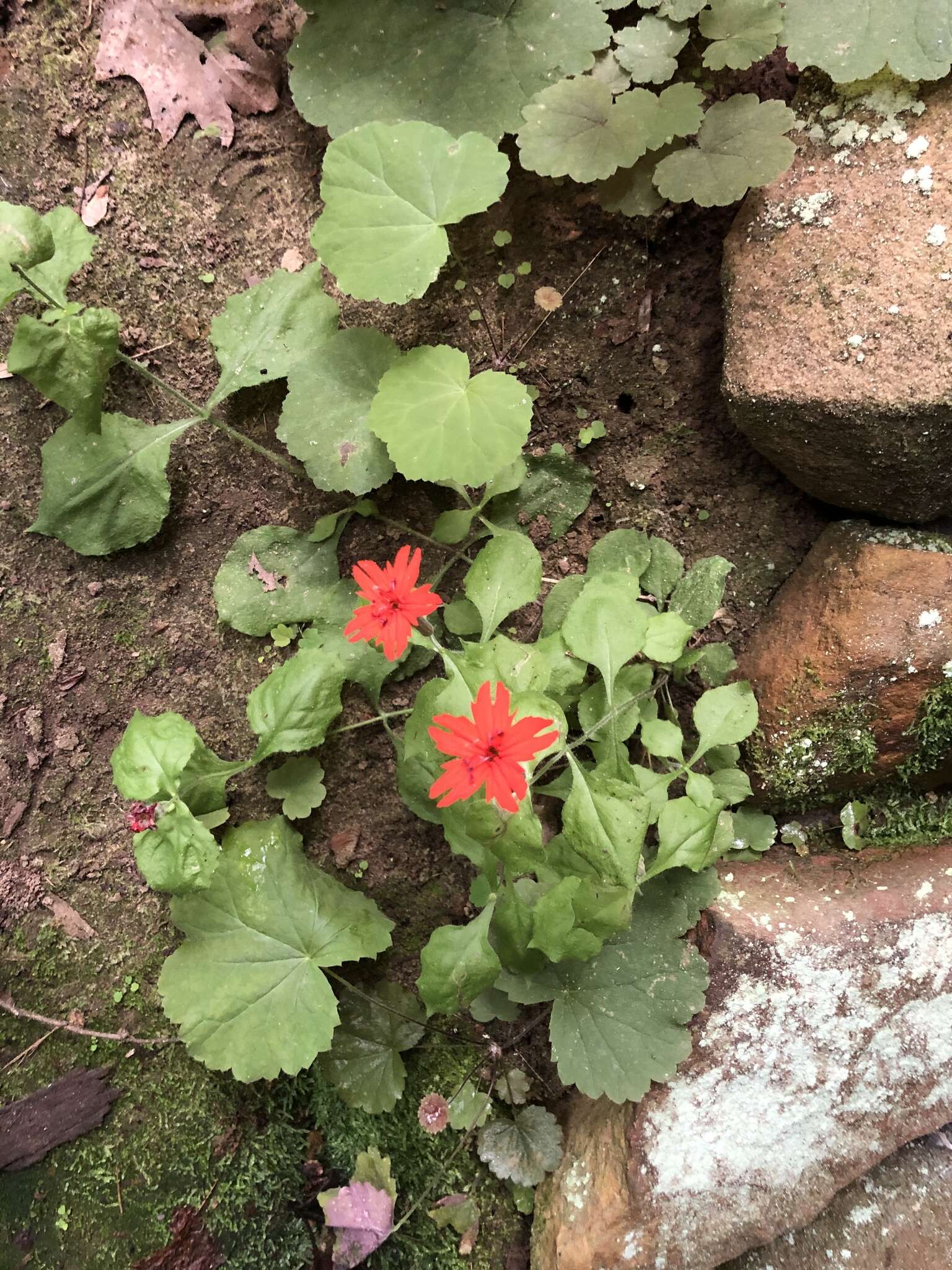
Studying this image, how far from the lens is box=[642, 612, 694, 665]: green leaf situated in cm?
199

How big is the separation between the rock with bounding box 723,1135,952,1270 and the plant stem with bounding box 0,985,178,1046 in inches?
62.9

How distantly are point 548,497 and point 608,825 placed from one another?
927mm

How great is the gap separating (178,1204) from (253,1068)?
1.69 feet

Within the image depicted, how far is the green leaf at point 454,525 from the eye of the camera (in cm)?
218

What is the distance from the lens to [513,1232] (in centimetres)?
225

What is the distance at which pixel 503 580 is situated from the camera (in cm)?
207

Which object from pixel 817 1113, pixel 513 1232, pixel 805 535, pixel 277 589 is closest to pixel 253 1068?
pixel 513 1232

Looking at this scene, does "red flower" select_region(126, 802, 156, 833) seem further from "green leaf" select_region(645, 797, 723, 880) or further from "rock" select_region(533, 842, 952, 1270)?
"rock" select_region(533, 842, 952, 1270)

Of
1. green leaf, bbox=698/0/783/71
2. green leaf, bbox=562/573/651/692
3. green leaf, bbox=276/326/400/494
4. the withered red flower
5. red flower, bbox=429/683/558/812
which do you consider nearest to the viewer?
red flower, bbox=429/683/558/812

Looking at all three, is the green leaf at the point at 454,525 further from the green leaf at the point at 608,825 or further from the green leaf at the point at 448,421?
the green leaf at the point at 608,825

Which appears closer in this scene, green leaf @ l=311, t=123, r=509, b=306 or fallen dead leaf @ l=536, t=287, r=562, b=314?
green leaf @ l=311, t=123, r=509, b=306

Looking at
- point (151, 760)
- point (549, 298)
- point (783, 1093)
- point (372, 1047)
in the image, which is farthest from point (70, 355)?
point (783, 1093)

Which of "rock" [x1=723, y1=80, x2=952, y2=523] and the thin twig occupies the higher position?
"rock" [x1=723, y1=80, x2=952, y2=523]

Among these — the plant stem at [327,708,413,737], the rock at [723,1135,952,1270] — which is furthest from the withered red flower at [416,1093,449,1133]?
the plant stem at [327,708,413,737]
